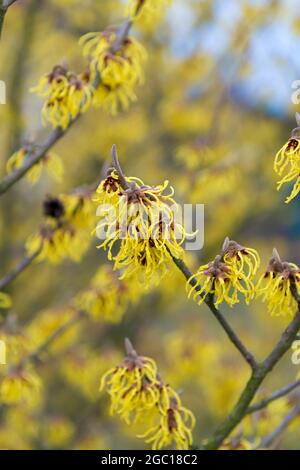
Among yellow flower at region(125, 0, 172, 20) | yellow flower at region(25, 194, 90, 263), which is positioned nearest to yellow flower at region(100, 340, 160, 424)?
yellow flower at region(25, 194, 90, 263)

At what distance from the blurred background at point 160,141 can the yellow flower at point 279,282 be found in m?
2.61

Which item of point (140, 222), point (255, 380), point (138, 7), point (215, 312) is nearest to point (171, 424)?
point (255, 380)

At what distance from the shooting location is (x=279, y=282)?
1.65 meters

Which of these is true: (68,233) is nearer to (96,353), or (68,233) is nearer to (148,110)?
(96,353)

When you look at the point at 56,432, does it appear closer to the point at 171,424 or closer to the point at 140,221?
the point at 171,424

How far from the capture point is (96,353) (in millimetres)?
4543

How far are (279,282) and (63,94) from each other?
3.49 feet

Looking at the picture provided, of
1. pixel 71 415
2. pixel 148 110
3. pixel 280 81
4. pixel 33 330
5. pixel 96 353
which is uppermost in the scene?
pixel 148 110

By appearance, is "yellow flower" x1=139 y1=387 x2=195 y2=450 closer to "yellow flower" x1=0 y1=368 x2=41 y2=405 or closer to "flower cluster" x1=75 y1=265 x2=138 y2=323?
"yellow flower" x1=0 y1=368 x2=41 y2=405

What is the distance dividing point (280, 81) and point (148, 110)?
1.23 m

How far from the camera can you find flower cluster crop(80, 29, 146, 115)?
7.74 feet

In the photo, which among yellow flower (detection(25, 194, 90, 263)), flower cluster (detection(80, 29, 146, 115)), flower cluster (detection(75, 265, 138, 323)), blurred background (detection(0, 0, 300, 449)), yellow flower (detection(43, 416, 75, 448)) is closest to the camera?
flower cluster (detection(80, 29, 146, 115))

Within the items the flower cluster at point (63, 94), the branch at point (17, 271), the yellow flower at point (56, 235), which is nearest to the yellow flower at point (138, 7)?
the flower cluster at point (63, 94)
